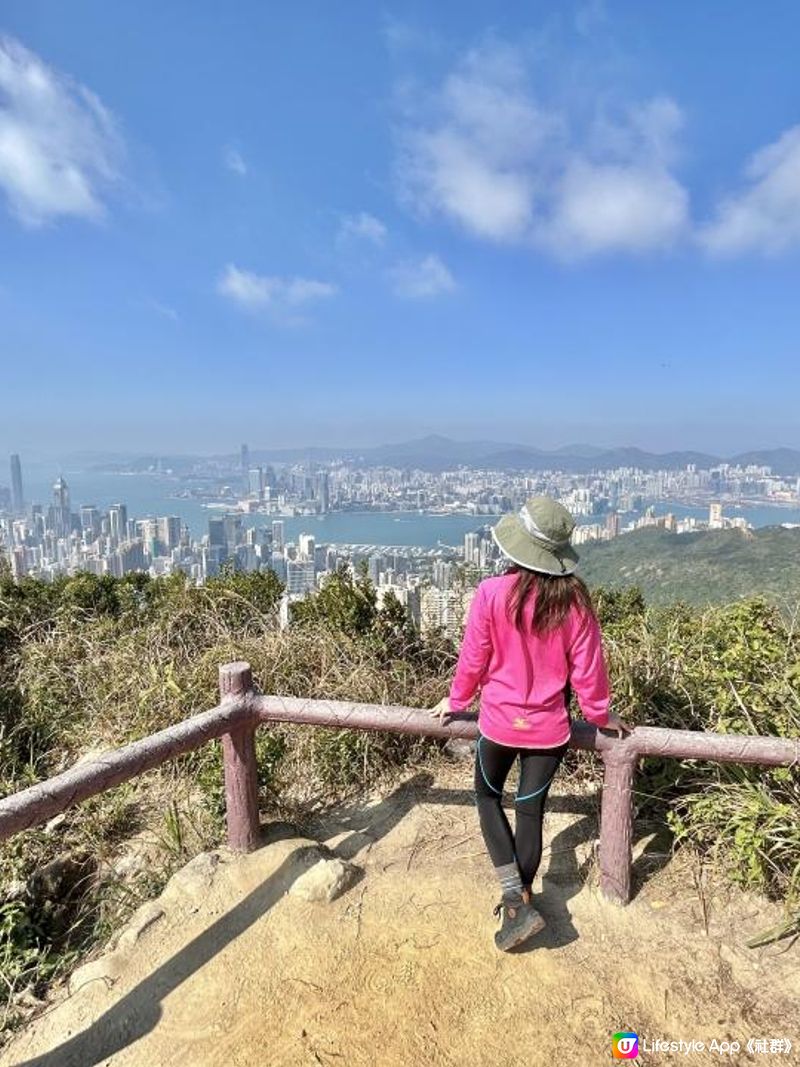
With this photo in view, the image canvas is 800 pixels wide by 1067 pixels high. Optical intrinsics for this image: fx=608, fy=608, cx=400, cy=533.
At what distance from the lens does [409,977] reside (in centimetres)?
246

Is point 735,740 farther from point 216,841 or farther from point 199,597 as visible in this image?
point 199,597

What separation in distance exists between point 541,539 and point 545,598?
0.23 metres

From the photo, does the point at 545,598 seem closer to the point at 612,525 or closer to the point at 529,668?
the point at 529,668

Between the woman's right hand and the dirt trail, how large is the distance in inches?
34.6

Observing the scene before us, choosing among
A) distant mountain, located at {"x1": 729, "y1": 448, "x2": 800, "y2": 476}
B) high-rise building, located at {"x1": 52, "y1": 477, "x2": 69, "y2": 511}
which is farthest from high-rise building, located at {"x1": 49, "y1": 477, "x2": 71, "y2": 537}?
distant mountain, located at {"x1": 729, "y1": 448, "x2": 800, "y2": 476}

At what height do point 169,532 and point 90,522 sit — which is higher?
point 169,532

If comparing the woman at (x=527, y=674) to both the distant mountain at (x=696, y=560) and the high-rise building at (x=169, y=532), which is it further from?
the high-rise building at (x=169, y=532)

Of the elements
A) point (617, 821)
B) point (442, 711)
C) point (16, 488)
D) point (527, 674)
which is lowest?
point (16, 488)

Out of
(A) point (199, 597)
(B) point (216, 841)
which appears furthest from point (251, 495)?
(B) point (216, 841)

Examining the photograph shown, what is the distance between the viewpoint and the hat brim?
2.35 m

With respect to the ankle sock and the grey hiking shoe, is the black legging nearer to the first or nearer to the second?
the ankle sock

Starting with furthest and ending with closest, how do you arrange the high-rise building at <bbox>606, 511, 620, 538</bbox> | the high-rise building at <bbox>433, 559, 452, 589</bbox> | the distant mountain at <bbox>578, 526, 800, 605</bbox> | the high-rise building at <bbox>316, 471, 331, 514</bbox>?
the high-rise building at <bbox>316, 471, 331, 514</bbox> < the high-rise building at <bbox>606, 511, 620, 538</bbox> < the distant mountain at <bbox>578, 526, 800, 605</bbox> < the high-rise building at <bbox>433, 559, 452, 589</bbox>

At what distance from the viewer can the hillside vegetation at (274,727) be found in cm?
285

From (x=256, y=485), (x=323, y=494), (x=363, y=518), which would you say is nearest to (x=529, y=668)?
(x=363, y=518)
